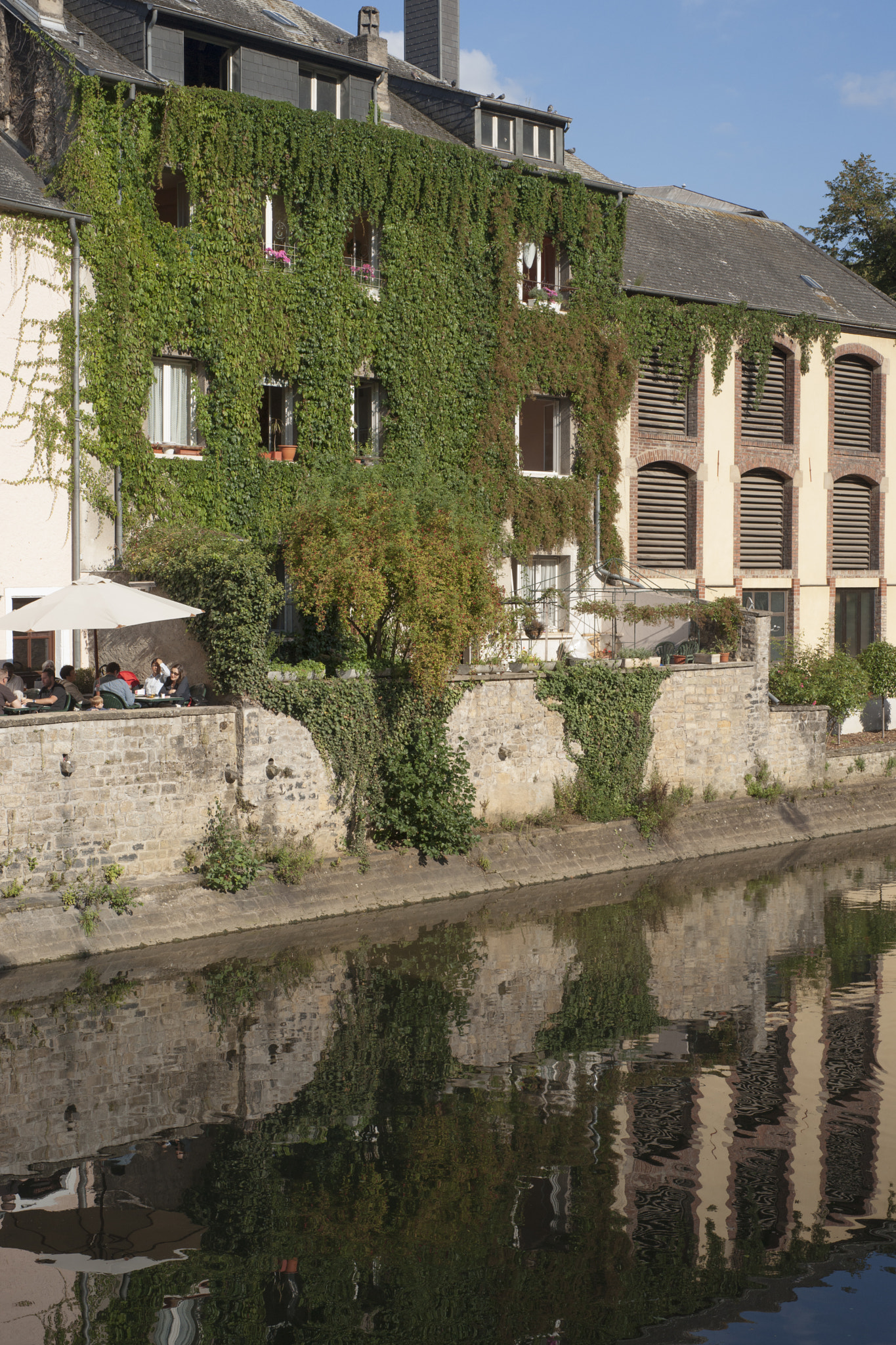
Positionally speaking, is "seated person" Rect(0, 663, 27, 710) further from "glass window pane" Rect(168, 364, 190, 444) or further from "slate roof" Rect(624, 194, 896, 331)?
"slate roof" Rect(624, 194, 896, 331)

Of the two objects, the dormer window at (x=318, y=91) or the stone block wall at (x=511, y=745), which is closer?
the stone block wall at (x=511, y=745)

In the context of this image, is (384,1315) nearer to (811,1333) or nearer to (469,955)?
(811,1333)

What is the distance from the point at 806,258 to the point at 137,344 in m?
20.6

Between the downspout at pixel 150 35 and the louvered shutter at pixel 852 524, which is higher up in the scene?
the downspout at pixel 150 35

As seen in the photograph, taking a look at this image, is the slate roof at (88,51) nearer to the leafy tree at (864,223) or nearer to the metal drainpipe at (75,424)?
the metal drainpipe at (75,424)

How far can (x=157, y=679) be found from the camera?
65.1ft

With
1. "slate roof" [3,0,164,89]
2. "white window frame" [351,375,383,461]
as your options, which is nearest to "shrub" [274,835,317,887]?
"white window frame" [351,375,383,461]

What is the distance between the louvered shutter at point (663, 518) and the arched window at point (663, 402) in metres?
0.96

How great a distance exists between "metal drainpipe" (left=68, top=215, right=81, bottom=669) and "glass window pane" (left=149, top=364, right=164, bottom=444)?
1.49 m

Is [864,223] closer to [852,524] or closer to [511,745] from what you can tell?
[852,524]

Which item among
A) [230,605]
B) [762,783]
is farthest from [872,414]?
[230,605]

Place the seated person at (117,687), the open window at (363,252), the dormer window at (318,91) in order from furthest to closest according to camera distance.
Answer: the open window at (363,252), the dormer window at (318,91), the seated person at (117,687)

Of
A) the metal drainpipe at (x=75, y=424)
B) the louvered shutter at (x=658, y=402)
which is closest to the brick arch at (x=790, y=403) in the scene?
the louvered shutter at (x=658, y=402)

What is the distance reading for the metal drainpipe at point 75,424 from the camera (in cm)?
2202
